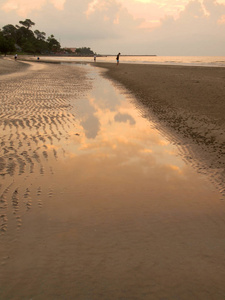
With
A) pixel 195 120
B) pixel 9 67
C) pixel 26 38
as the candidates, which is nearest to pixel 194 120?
pixel 195 120

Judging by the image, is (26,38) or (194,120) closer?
(194,120)

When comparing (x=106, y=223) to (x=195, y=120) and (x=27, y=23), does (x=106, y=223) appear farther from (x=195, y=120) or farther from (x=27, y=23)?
(x=27, y=23)

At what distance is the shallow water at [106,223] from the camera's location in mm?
2768

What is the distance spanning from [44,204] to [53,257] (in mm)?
1337

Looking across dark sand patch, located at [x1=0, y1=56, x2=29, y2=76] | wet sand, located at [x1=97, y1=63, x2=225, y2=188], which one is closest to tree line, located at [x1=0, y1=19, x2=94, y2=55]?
dark sand patch, located at [x1=0, y1=56, x2=29, y2=76]

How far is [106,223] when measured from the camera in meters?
3.83

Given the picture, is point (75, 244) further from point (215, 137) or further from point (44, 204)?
point (215, 137)

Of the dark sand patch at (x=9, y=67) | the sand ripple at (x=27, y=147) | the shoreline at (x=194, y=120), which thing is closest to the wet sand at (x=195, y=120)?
the shoreline at (x=194, y=120)

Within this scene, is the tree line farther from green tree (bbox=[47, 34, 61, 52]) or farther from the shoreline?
the shoreline

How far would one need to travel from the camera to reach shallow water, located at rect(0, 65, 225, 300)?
2.77 meters

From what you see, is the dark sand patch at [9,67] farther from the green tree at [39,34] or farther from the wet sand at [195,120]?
the green tree at [39,34]

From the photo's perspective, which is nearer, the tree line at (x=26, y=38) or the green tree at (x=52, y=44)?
the tree line at (x=26, y=38)

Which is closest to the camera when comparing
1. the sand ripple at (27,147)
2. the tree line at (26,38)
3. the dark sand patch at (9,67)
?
the sand ripple at (27,147)

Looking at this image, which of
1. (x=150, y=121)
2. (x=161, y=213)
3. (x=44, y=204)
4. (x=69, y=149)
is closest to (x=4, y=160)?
(x=69, y=149)
